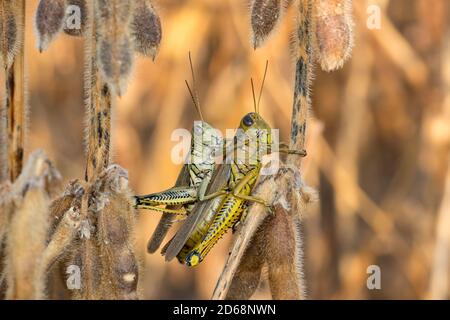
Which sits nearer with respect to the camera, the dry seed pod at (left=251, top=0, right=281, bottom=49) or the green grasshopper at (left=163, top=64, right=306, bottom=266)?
the dry seed pod at (left=251, top=0, right=281, bottom=49)

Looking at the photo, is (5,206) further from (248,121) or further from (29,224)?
(248,121)

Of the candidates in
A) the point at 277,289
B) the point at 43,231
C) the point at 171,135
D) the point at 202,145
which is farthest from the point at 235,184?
the point at 171,135

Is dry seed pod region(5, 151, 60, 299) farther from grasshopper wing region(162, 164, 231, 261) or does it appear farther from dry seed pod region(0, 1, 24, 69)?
grasshopper wing region(162, 164, 231, 261)

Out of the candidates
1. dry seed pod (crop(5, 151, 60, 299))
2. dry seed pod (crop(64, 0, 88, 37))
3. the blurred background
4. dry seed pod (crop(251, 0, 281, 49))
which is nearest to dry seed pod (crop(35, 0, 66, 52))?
dry seed pod (crop(64, 0, 88, 37))

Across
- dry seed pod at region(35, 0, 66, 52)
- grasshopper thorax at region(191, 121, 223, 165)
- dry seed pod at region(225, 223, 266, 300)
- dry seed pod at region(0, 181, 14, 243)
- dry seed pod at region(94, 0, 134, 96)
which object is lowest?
dry seed pod at region(225, 223, 266, 300)

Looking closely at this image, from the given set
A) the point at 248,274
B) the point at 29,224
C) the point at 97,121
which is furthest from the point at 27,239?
the point at 248,274

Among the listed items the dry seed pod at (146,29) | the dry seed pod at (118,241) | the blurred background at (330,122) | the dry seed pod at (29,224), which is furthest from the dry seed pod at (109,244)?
the blurred background at (330,122)
